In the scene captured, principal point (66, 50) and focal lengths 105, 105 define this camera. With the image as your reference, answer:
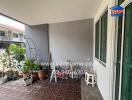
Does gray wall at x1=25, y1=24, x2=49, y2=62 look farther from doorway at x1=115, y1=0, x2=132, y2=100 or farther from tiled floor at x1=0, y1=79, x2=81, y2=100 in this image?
doorway at x1=115, y1=0, x2=132, y2=100

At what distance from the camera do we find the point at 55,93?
3.05 m

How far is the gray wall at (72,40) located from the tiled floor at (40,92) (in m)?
1.33

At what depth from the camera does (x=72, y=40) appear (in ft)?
14.3

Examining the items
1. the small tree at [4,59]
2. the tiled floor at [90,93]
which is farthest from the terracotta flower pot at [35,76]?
the tiled floor at [90,93]

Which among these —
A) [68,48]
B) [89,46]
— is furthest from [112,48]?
[68,48]

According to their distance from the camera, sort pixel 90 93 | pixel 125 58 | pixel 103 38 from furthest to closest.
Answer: pixel 90 93
pixel 103 38
pixel 125 58

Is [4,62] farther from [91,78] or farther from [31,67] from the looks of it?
[91,78]

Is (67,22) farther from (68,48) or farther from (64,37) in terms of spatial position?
(68,48)

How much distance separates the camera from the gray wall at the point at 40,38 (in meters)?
4.70

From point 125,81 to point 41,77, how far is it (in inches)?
132

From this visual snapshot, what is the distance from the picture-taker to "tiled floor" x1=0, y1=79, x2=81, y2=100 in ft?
9.29

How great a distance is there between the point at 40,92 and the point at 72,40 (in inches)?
91.0

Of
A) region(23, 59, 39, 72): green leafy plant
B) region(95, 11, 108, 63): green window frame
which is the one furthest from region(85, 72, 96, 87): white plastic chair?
region(23, 59, 39, 72): green leafy plant

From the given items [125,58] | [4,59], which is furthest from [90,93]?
[4,59]
